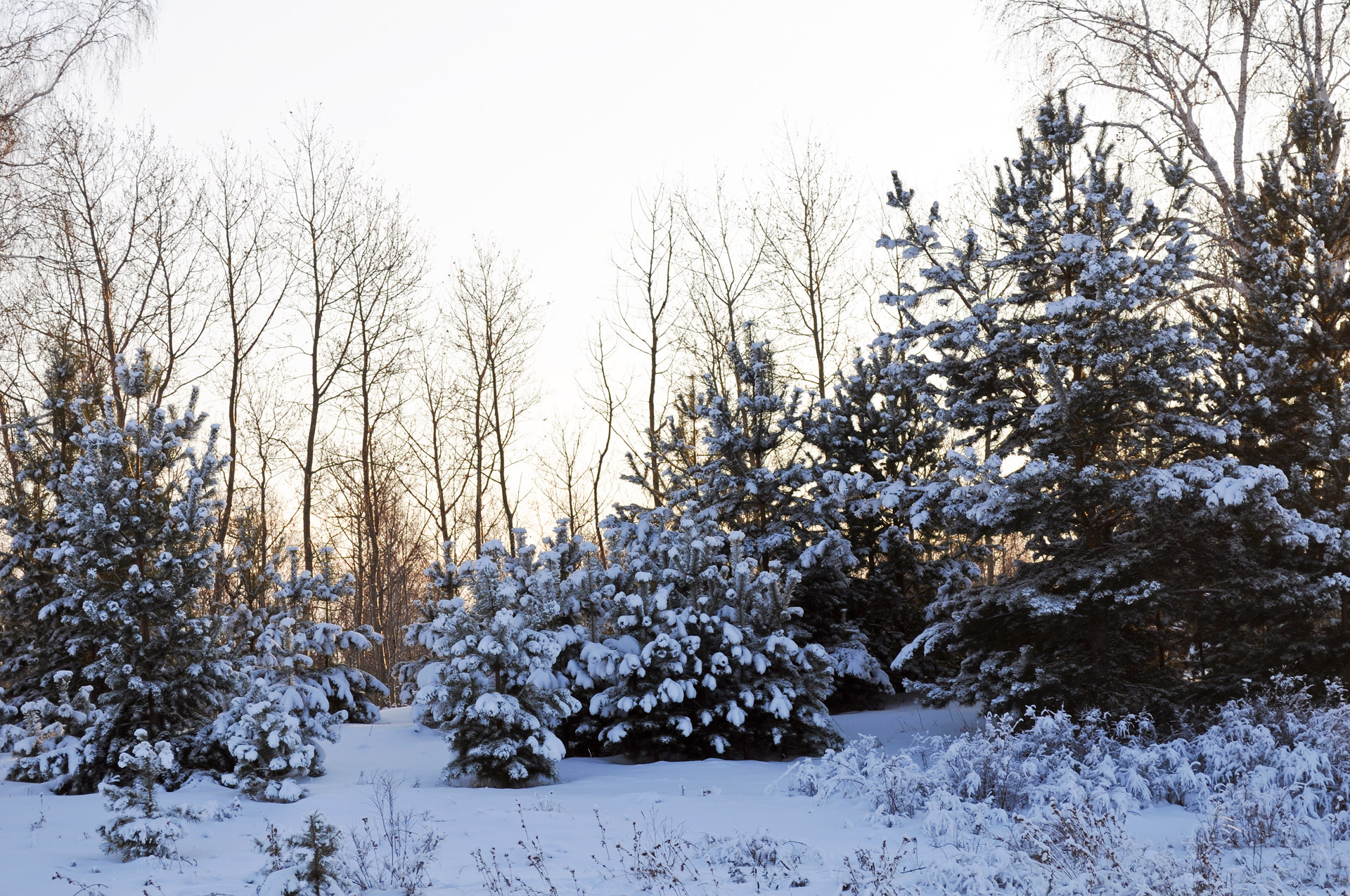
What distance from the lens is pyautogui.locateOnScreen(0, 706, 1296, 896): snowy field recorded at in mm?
5762

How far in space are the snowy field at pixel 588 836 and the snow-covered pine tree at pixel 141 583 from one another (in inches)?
43.6

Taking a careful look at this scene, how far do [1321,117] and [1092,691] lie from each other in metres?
8.55

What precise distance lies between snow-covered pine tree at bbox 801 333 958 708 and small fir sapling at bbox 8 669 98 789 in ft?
31.8

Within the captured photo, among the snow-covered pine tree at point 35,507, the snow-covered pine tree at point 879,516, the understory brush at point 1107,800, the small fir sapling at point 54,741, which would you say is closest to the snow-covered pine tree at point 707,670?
the understory brush at point 1107,800

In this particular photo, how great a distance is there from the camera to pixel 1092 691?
32.3 ft

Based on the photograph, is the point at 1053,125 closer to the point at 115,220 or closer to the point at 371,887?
the point at 371,887

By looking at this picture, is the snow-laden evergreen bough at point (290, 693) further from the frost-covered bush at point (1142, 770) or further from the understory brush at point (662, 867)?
the frost-covered bush at point (1142, 770)

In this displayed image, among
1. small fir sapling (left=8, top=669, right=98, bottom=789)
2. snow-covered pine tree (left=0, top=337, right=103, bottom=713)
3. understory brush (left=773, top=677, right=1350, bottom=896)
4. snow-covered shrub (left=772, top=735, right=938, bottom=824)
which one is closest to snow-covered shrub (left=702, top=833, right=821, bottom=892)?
understory brush (left=773, top=677, right=1350, bottom=896)

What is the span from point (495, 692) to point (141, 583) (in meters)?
4.09

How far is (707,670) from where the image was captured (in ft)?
36.7

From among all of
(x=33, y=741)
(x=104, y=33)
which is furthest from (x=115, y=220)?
(x=33, y=741)

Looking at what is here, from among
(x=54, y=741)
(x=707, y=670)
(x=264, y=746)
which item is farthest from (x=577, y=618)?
(x=54, y=741)

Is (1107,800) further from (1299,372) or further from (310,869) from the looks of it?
(1299,372)

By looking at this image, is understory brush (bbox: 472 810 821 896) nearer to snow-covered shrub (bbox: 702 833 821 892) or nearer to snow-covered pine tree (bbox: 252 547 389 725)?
snow-covered shrub (bbox: 702 833 821 892)
